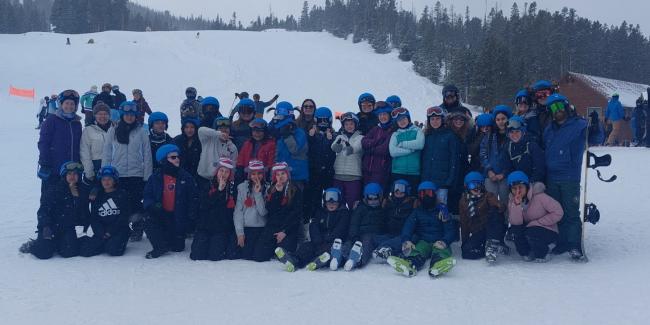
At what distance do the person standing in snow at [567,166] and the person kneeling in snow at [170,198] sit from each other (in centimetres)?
427

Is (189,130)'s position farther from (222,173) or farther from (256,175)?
(256,175)

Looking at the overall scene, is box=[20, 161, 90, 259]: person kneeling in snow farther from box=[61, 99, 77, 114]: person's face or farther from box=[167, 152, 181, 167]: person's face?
box=[167, 152, 181, 167]: person's face

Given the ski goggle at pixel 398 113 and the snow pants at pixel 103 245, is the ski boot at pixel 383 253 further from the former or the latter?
the snow pants at pixel 103 245

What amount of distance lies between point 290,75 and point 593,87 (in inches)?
814

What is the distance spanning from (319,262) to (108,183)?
2838 mm

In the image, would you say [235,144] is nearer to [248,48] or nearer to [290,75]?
[290,75]

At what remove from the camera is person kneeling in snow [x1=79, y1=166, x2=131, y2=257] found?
5.90m

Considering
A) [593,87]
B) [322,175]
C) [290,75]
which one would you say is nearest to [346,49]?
[290,75]

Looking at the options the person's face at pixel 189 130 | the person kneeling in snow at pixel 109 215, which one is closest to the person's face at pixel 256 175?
the person's face at pixel 189 130

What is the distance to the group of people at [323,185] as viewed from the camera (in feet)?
18.1

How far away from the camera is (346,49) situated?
55.5 metres

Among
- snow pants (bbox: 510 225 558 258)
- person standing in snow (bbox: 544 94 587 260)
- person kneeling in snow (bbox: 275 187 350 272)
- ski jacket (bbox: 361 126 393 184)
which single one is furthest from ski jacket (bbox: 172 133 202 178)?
person standing in snow (bbox: 544 94 587 260)

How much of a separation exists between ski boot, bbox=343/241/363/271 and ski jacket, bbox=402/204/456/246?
598 millimetres

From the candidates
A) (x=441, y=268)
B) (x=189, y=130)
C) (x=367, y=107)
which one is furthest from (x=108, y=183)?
(x=441, y=268)
